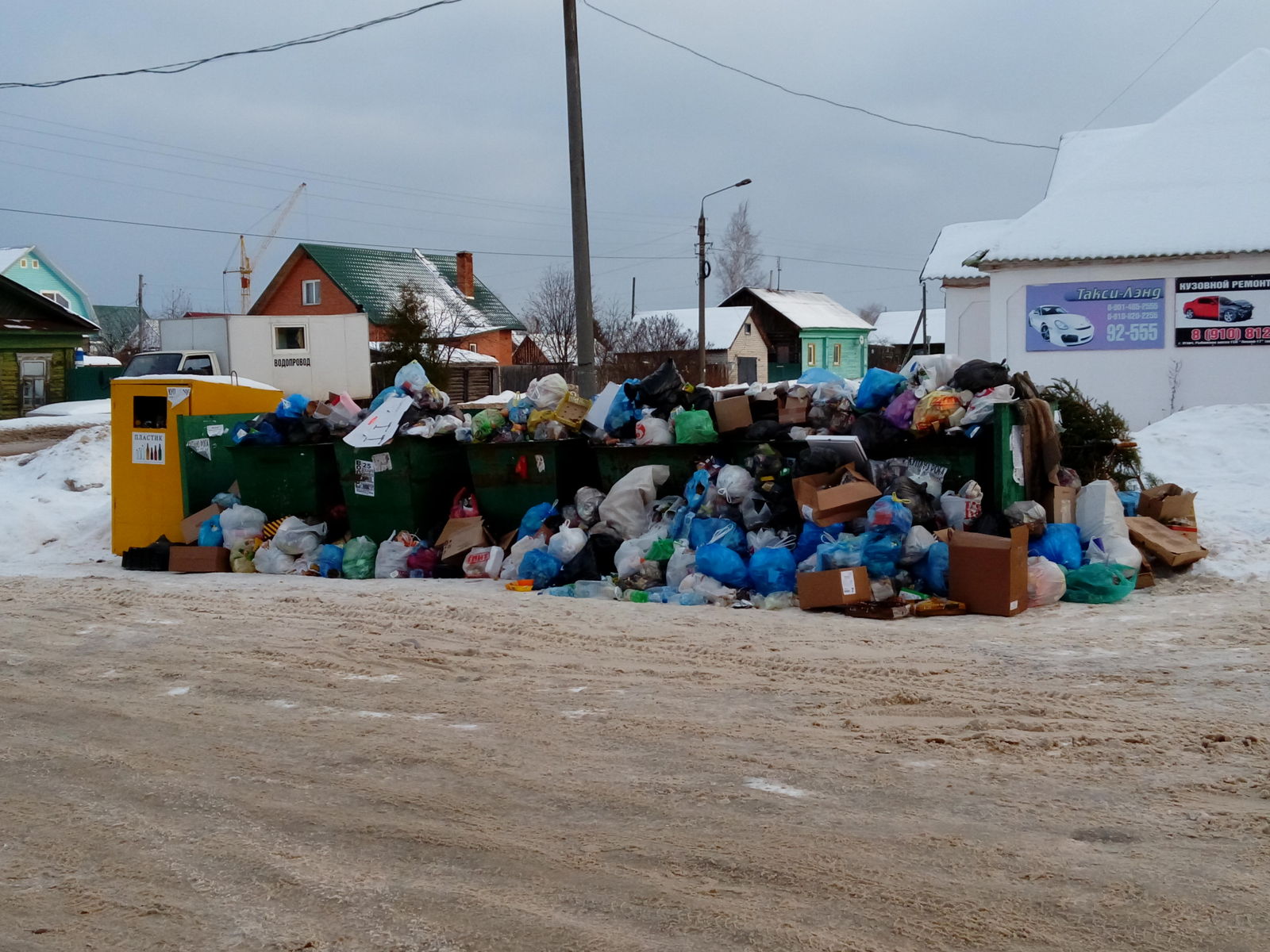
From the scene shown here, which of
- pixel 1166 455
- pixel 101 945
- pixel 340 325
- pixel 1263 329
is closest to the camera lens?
pixel 101 945

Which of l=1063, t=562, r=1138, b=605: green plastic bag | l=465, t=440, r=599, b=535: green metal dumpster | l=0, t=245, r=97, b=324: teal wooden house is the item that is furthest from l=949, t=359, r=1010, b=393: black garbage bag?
l=0, t=245, r=97, b=324: teal wooden house

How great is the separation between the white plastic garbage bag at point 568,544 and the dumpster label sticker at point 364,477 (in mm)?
1682

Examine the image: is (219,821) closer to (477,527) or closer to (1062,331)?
(477,527)

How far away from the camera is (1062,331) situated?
16.3 m

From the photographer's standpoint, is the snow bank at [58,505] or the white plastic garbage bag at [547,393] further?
the snow bank at [58,505]

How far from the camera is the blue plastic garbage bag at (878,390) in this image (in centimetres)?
801

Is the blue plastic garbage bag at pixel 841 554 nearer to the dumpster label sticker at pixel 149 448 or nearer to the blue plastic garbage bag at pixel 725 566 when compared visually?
the blue plastic garbage bag at pixel 725 566

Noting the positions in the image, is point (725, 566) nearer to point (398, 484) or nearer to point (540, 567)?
point (540, 567)

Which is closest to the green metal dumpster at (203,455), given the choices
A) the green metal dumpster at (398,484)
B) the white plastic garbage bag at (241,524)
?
the white plastic garbage bag at (241,524)

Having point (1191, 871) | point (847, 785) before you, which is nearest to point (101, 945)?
point (847, 785)

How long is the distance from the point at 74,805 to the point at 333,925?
4.61 ft

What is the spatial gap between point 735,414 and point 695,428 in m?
0.30

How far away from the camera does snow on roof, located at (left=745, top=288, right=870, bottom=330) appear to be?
2136 inches

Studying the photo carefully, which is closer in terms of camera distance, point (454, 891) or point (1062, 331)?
point (454, 891)
